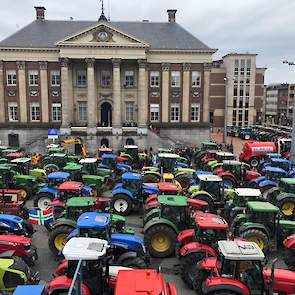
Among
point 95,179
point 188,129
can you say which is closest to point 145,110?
point 188,129

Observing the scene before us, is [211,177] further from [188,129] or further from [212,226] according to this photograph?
[188,129]

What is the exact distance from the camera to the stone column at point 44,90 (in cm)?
4328

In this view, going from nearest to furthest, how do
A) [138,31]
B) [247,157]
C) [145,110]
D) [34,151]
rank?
[247,157]
[34,151]
[145,110]
[138,31]

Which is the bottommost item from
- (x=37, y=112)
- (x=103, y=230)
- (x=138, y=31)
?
(x=103, y=230)

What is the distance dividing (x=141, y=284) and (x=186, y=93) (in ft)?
128

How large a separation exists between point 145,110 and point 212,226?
3385 centimetres

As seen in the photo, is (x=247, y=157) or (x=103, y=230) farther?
(x=247, y=157)

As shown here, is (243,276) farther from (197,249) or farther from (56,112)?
(56,112)

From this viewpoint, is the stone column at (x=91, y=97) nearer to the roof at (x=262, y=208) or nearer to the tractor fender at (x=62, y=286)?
the roof at (x=262, y=208)

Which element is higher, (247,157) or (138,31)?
(138,31)

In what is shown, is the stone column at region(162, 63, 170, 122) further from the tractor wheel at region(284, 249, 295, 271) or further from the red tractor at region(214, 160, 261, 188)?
the tractor wheel at region(284, 249, 295, 271)

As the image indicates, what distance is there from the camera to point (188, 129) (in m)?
45.6

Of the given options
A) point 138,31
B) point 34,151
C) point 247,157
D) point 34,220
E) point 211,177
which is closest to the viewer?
point 34,220

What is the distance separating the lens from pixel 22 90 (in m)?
43.4
